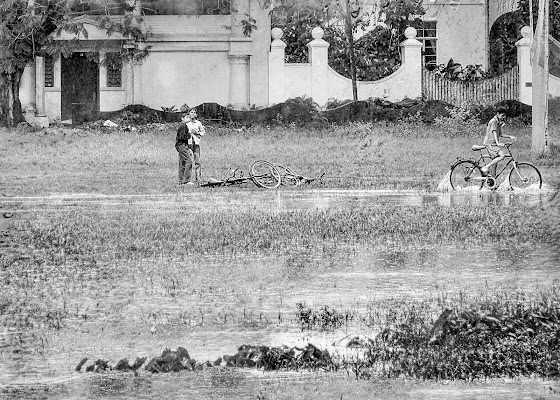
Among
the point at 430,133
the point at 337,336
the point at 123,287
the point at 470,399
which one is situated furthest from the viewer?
the point at 430,133

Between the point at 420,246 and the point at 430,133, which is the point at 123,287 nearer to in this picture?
the point at 420,246

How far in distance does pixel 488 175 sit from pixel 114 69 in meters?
23.5

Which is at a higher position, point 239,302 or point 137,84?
point 137,84

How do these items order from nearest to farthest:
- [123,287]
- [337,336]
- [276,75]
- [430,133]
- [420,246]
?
[337,336]
[123,287]
[420,246]
[430,133]
[276,75]

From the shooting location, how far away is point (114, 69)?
47.5m

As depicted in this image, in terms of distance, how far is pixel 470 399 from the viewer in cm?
838

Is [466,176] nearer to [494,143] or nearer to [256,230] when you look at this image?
[494,143]

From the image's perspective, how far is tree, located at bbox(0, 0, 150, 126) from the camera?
4472 centimetres

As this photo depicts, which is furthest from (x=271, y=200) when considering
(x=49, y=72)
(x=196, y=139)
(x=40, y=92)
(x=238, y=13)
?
(x=49, y=72)

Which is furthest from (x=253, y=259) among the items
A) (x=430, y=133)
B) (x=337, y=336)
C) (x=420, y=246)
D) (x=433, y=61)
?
(x=433, y=61)

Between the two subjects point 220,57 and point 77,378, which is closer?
point 77,378

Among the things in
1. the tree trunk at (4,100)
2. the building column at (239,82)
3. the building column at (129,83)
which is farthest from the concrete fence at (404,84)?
the tree trunk at (4,100)

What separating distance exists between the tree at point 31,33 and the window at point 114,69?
499mm

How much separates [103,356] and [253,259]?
598 cm
